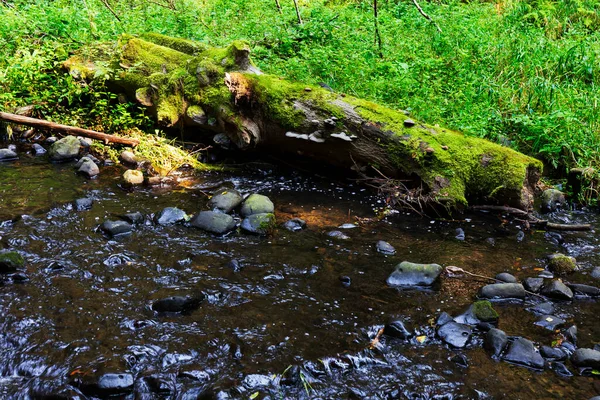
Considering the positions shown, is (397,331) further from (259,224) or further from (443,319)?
(259,224)

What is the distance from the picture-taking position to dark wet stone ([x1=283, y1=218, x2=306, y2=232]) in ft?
17.7

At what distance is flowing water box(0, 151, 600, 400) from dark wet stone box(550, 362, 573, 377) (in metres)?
0.09

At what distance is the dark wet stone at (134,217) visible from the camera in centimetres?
530

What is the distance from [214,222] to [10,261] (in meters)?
1.94

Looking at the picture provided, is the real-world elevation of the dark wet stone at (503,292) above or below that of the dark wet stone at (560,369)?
above

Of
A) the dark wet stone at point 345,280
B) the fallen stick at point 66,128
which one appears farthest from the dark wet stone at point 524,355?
the fallen stick at point 66,128

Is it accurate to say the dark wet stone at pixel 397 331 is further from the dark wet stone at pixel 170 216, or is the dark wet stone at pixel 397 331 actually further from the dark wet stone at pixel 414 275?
the dark wet stone at pixel 170 216

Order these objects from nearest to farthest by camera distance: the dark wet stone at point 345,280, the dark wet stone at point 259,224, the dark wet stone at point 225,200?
the dark wet stone at point 345,280 → the dark wet stone at point 259,224 → the dark wet stone at point 225,200

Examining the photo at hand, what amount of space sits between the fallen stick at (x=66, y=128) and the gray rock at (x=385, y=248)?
13.8ft

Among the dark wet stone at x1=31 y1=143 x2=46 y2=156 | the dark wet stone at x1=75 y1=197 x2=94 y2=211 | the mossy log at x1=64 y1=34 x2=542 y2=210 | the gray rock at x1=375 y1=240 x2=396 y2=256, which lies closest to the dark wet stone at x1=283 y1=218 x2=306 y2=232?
the gray rock at x1=375 y1=240 x2=396 y2=256

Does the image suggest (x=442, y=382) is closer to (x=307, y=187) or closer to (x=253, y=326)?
(x=253, y=326)

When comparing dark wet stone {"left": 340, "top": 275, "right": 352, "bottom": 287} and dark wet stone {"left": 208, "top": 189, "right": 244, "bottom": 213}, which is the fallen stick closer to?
dark wet stone {"left": 208, "top": 189, "right": 244, "bottom": 213}

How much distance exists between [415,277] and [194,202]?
116 inches

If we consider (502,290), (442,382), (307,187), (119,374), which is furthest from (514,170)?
(119,374)
